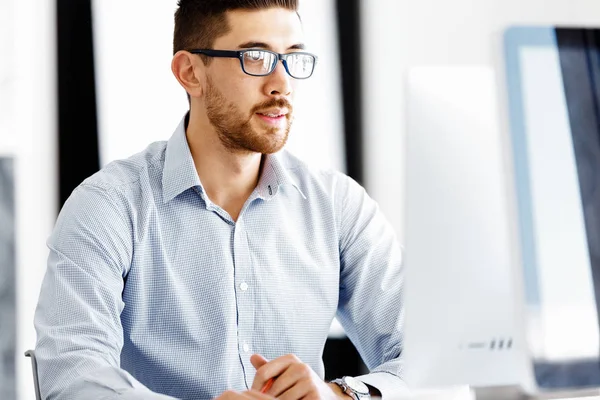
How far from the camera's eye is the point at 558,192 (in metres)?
0.89

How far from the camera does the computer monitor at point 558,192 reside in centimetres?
86

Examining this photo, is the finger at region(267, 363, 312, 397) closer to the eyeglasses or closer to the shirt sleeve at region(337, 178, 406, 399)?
the shirt sleeve at region(337, 178, 406, 399)

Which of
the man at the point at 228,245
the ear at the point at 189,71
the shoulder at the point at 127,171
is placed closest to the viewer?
the man at the point at 228,245

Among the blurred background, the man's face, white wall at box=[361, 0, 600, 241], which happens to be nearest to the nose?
the man's face

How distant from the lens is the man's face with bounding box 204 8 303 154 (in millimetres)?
1641

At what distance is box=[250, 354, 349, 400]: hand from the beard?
574mm

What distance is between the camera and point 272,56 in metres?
1.61

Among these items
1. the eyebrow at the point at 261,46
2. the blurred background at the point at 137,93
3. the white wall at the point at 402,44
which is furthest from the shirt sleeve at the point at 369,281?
the white wall at the point at 402,44

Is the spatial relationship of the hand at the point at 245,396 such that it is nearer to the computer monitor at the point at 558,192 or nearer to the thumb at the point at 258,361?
the thumb at the point at 258,361

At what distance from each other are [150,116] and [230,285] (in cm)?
168

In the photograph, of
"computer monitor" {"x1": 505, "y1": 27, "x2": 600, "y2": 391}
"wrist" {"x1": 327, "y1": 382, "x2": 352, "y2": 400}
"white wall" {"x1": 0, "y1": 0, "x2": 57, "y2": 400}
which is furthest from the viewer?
"white wall" {"x1": 0, "y1": 0, "x2": 57, "y2": 400}

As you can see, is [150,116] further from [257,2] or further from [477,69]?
[477,69]

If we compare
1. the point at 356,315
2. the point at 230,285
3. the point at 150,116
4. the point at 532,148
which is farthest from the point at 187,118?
the point at 150,116

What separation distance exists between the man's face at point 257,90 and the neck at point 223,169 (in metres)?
0.03
